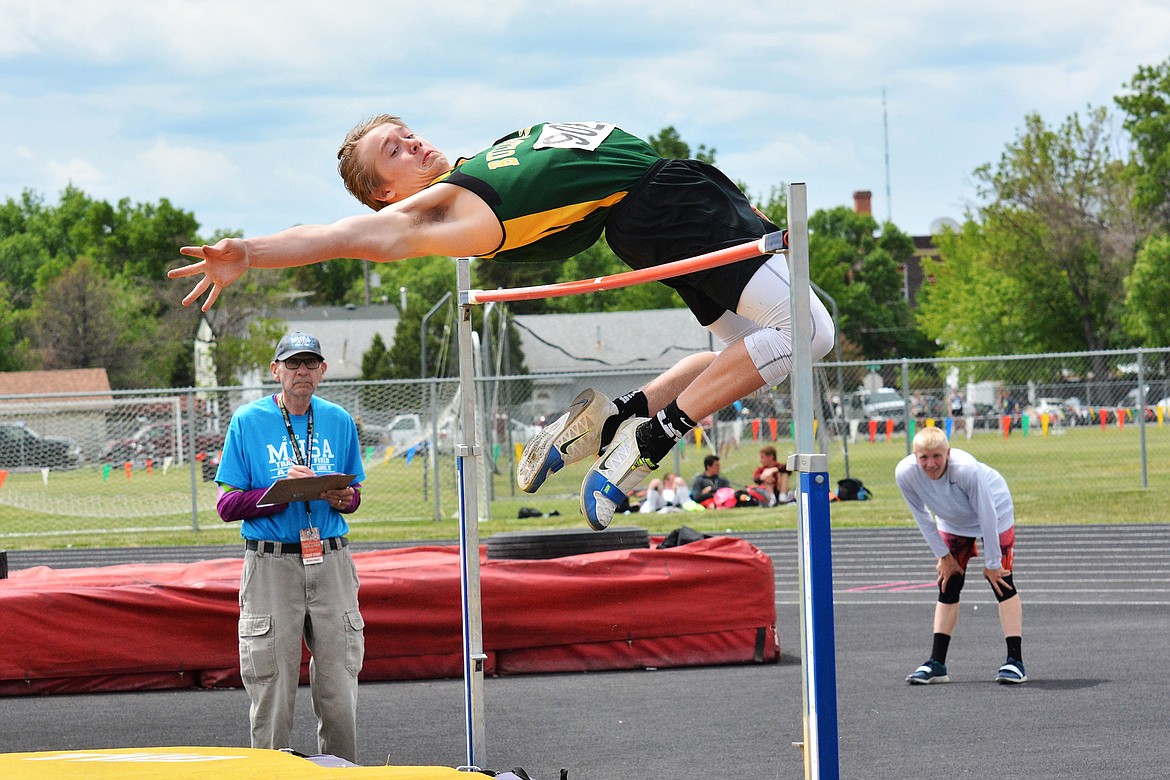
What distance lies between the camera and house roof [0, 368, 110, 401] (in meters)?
36.9

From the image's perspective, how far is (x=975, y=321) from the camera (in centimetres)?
4059

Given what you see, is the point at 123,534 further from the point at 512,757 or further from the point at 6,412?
the point at 512,757

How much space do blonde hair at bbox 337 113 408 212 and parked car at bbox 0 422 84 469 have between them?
14.7 m

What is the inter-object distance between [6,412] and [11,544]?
1.68 metres

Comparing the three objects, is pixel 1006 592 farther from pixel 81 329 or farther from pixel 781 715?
pixel 81 329

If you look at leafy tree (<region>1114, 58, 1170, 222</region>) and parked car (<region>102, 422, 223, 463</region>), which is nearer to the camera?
parked car (<region>102, 422, 223, 463</region>)

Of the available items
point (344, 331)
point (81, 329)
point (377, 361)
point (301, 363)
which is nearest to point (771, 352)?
point (301, 363)

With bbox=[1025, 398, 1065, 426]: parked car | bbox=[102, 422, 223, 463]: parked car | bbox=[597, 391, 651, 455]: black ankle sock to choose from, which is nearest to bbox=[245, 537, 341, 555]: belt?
bbox=[597, 391, 651, 455]: black ankle sock

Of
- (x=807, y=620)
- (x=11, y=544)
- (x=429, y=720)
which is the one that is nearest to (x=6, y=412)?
(x=11, y=544)

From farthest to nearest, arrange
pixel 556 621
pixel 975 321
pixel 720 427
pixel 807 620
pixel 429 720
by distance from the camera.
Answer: pixel 975 321 → pixel 720 427 → pixel 556 621 → pixel 429 720 → pixel 807 620

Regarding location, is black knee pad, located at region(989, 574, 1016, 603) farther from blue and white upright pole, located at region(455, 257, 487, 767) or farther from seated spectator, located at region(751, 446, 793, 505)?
seated spectator, located at region(751, 446, 793, 505)

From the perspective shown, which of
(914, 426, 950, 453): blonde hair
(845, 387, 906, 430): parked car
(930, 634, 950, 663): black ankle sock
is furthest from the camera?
(845, 387, 906, 430): parked car

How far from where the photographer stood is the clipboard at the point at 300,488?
507 cm

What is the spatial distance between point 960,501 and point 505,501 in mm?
11055
